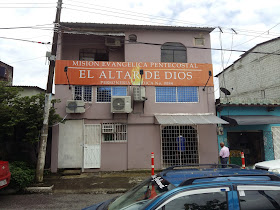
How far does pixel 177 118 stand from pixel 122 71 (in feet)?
12.5

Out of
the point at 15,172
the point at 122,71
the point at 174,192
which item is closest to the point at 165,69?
the point at 122,71

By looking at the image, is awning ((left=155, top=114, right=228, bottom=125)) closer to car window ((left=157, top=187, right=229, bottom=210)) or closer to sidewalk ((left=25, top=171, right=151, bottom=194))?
sidewalk ((left=25, top=171, right=151, bottom=194))

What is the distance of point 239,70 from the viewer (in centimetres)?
1758

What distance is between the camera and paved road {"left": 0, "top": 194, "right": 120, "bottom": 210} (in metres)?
5.84

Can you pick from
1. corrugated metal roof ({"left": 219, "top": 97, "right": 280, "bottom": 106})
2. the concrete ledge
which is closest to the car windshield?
the concrete ledge

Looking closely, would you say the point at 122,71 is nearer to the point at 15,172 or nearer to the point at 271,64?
the point at 15,172

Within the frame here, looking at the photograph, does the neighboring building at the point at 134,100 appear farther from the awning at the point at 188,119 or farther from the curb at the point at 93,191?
the curb at the point at 93,191

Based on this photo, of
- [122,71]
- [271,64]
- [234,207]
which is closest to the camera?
[234,207]

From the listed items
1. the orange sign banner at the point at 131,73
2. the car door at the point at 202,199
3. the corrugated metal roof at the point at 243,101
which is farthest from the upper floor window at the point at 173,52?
the car door at the point at 202,199

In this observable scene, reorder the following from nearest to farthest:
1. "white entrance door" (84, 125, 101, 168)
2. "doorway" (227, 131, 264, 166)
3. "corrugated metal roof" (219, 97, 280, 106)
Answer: "white entrance door" (84, 125, 101, 168), "corrugated metal roof" (219, 97, 280, 106), "doorway" (227, 131, 264, 166)

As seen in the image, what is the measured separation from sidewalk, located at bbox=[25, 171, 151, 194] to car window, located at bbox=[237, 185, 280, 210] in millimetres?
5759

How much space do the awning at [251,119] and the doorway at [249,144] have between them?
43.9 inches

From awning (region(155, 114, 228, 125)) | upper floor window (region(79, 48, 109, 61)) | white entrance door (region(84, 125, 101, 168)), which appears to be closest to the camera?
awning (region(155, 114, 228, 125))

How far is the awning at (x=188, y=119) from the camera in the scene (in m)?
9.69
